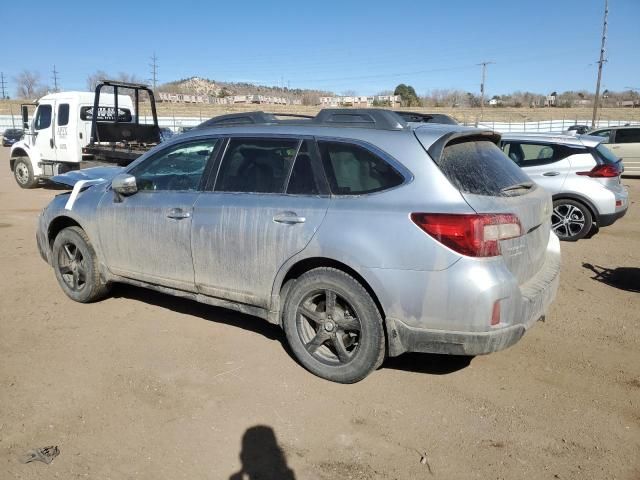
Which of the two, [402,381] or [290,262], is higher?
[290,262]

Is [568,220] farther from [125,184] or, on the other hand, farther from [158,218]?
[125,184]

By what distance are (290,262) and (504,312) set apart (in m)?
1.38

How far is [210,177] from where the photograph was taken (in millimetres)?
4090

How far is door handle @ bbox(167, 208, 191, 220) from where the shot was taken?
160 inches

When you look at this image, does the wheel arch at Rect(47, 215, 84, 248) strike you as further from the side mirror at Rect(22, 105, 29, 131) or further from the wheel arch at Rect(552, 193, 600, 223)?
the side mirror at Rect(22, 105, 29, 131)

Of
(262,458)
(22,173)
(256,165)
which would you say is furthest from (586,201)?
(22,173)

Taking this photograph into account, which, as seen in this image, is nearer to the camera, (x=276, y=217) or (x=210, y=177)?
(x=276, y=217)

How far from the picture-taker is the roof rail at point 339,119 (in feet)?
11.6

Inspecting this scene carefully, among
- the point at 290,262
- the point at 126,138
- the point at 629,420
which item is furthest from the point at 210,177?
the point at 126,138

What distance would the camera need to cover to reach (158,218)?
4238mm

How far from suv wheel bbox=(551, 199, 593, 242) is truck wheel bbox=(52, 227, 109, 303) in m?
6.36

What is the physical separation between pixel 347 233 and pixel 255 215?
75 centimetres

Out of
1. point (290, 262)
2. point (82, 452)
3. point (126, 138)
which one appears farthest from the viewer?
point (126, 138)

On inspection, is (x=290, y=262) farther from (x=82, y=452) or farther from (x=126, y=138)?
(x=126, y=138)
